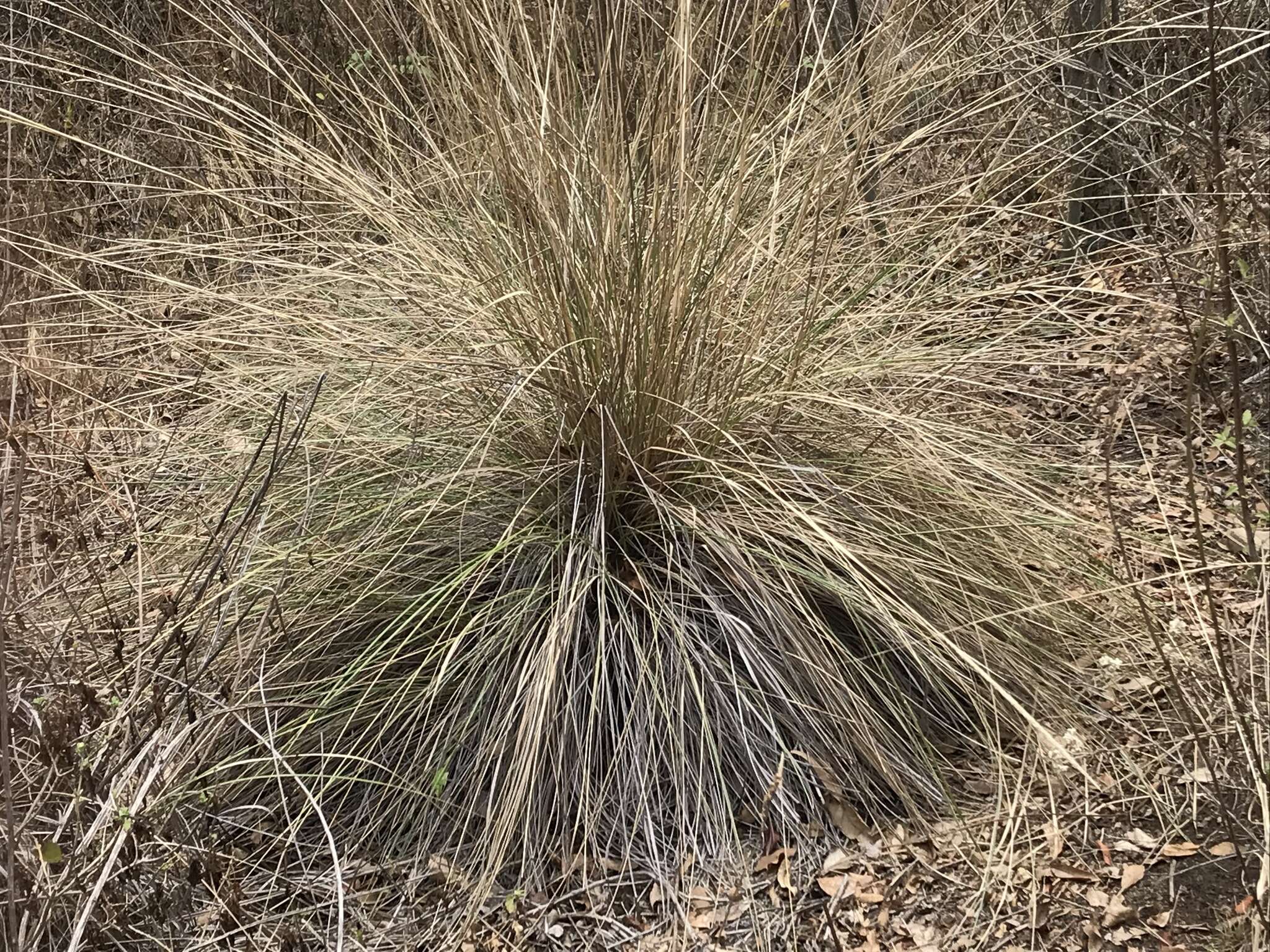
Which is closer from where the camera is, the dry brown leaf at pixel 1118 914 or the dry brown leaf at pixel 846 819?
the dry brown leaf at pixel 1118 914

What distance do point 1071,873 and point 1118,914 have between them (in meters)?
0.11

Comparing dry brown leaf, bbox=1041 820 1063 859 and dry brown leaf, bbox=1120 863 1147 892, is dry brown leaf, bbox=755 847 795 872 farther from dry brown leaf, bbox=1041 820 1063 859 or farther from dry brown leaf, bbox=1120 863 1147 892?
dry brown leaf, bbox=1120 863 1147 892

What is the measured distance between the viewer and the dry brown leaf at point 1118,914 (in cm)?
187

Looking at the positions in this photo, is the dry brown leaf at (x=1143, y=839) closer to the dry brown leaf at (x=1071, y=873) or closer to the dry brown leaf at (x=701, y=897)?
the dry brown leaf at (x=1071, y=873)

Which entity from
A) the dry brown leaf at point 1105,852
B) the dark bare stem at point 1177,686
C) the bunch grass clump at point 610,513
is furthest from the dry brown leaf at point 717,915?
the dark bare stem at point 1177,686

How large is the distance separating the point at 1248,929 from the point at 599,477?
147 centimetres

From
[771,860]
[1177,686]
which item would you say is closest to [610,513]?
[771,860]

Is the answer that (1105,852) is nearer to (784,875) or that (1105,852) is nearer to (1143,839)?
(1143,839)

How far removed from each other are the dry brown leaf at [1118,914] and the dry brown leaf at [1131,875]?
3cm

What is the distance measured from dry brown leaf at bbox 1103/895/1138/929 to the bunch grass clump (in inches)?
13.6

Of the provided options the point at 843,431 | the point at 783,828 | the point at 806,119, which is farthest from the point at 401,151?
the point at 783,828

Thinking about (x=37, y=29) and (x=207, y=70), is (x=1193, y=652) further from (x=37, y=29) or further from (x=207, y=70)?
(x=37, y=29)

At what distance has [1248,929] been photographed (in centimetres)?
167

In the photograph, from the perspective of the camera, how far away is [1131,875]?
1.93 metres
